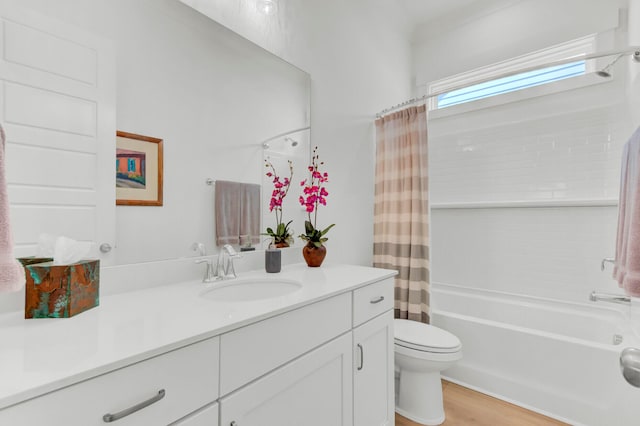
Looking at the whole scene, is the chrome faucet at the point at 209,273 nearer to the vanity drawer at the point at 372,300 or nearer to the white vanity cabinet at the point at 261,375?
the white vanity cabinet at the point at 261,375

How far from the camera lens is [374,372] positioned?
53.2 inches

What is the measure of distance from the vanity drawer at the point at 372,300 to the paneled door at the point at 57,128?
939 mm

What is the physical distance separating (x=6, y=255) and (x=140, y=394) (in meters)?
0.36

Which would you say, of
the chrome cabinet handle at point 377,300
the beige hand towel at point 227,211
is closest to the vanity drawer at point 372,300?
the chrome cabinet handle at point 377,300

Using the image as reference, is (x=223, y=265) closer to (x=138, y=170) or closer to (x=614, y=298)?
(x=138, y=170)

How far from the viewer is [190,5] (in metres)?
1.23

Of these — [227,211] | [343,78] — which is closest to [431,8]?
[343,78]

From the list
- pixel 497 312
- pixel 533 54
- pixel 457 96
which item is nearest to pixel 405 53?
pixel 457 96

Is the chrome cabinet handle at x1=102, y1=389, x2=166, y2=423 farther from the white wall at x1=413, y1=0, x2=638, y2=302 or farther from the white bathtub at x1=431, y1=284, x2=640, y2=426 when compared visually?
the white wall at x1=413, y1=0, x2=638, y2=302

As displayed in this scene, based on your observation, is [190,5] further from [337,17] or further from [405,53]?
[405,53]

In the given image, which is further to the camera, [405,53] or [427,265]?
[405,53]

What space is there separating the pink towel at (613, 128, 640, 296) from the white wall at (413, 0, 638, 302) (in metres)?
1.30

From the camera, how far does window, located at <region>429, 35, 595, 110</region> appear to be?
2.28 m

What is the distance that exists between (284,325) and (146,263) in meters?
0.58
